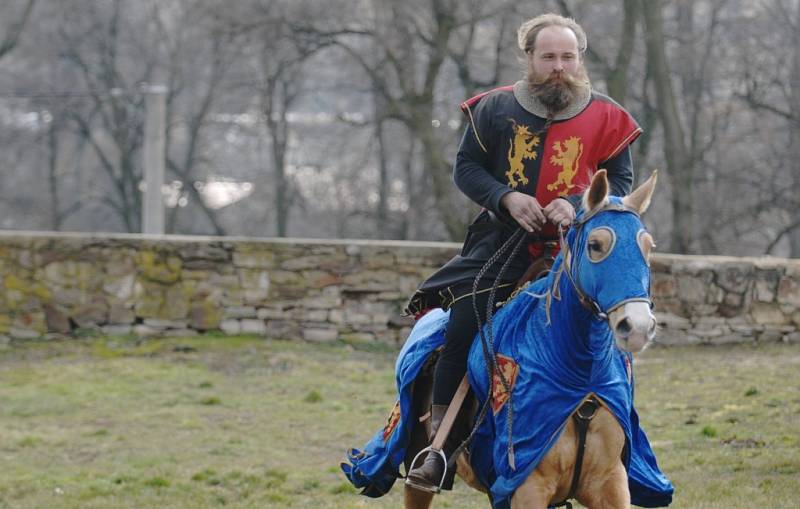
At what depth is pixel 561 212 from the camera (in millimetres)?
4219

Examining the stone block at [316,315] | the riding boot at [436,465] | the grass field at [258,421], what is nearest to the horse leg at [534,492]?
the riding boot at [436,465]

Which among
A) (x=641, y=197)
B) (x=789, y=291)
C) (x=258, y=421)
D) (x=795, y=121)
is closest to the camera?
(x=641, y=197)

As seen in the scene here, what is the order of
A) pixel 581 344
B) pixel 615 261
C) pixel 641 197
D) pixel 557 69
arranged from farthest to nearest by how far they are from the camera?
pixel 557 69 → pixel 581 344 → pixel 641 197 → pixel 615 261

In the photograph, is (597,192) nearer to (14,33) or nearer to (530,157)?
(530,157)

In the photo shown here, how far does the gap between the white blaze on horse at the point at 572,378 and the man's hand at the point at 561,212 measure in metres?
0.12

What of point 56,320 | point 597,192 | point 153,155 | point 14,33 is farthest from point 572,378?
point 14,33

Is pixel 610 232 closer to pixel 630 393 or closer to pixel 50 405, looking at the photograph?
pixel 630 393

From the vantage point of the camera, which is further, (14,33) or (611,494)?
(14,33)

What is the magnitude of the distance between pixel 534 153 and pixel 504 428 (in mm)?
1043

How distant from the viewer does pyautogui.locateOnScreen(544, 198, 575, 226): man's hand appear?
165 inches

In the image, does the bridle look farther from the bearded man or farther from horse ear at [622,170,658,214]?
the bearded man

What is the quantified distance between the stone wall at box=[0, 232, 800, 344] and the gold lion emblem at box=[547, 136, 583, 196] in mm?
8765

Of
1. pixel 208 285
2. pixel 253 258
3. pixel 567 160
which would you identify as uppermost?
pixel 567 160

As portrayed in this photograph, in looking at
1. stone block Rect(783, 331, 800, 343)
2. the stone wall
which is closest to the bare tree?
the stone wall
